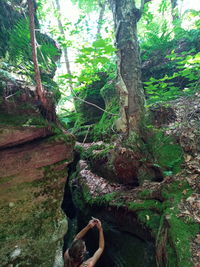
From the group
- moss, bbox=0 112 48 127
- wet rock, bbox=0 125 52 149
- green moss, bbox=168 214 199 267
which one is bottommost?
green moss, bbox=168 214 199 267

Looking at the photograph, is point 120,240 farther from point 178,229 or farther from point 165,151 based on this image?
point 165,151

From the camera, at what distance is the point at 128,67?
5309mm

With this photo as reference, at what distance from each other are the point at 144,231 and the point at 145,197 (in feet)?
2.51

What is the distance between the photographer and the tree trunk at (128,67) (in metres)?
5.13

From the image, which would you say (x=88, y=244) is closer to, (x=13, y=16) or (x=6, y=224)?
(x=6, y=224)

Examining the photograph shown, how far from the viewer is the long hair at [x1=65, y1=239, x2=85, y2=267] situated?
2.90 m

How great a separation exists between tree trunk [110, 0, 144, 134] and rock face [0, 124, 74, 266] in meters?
2.10

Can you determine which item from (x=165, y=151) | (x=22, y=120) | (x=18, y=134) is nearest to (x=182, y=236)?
(x=165, y=151)

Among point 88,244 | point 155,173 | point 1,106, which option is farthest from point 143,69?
point 88,244

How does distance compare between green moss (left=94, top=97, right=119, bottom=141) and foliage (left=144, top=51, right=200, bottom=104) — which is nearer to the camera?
foliage (left=144, top=51, right=200, bottom=104)

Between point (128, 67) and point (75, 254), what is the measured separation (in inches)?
196

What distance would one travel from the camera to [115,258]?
455cm

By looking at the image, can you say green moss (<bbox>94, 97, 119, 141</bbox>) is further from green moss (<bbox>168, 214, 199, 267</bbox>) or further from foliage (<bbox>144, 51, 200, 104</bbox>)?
green moss (<bbox>168, 214, 199, 267</bbox>)

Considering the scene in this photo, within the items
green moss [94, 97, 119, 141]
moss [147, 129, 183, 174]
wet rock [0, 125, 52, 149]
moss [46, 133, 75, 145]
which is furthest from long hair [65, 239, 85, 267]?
green moss [94, 97, 119, 141]
